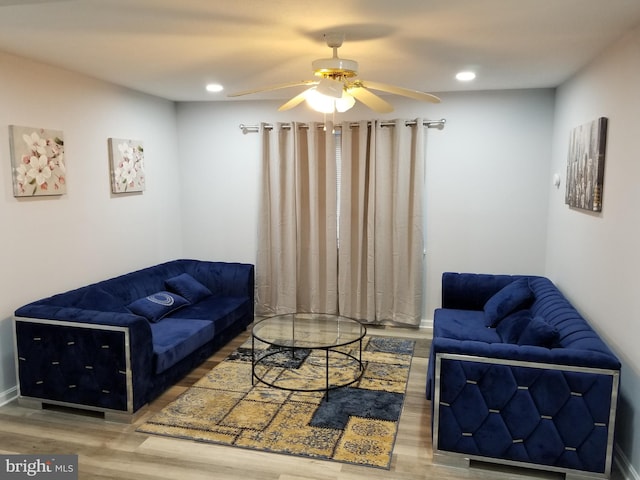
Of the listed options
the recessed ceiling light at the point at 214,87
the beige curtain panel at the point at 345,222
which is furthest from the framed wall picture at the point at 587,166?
the recessed ceiling light at the point at 214,87

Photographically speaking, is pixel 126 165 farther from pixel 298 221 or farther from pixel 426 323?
pixel 426 323

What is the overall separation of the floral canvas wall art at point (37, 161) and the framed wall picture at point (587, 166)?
3.93 metres

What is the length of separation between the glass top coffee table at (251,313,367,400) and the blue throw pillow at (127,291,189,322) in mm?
833

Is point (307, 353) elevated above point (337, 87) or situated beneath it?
situated beneath

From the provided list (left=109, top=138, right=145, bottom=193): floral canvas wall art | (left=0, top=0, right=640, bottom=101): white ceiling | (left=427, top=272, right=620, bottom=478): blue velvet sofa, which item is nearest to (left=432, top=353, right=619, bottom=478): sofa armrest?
(left=427, top=272, right=620, bottom=478): blue velvet sofa

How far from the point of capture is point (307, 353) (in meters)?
4.59

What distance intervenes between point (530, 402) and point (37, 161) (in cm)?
368

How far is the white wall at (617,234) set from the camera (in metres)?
2.74

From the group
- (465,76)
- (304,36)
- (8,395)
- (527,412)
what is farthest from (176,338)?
(465,76)

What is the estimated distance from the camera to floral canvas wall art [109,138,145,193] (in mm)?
4629

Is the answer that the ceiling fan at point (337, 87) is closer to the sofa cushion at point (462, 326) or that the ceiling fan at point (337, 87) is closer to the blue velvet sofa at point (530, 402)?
the blue velvet sofa at point (530, 402)

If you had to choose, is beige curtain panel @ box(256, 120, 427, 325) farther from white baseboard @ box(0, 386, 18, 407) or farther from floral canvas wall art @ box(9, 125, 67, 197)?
white baseboard @ box(0, 386, 18, 407)

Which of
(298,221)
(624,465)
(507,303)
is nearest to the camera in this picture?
(624,465)

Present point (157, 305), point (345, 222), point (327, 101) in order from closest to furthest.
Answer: point (327, 101) < point (157, 305) < point (345, 222)
